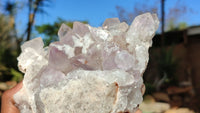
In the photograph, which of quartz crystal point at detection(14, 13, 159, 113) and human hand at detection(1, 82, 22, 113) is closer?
quartz crystal point at detection(14, 13, 159, 113)

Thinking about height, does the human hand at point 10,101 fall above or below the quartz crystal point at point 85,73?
below

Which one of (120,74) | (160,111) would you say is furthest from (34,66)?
(160,111)

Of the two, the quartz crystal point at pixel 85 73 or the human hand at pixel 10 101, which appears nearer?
the quartz crystal point at pixel 85 73

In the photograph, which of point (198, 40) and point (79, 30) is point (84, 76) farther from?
point (198, 40)

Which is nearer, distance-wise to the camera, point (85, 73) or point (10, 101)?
Answer: point (85, 73)

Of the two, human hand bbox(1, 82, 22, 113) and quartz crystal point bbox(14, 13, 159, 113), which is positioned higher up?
quartz crystal point bbox(14, 13, 159, 113)

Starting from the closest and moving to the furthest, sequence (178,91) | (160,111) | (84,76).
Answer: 1. (84,76)
2. (160,111)
3. (178,91)

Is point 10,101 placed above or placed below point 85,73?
below

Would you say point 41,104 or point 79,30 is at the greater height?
point 79,30
